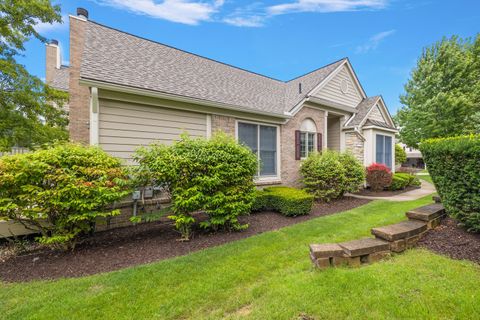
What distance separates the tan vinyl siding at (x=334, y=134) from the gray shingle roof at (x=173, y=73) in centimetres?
278

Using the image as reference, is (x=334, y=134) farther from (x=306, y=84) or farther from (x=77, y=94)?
(x=77, y=94)

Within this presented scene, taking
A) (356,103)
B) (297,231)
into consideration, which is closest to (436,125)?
(356,103)

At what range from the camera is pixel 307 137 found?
10.0 meters

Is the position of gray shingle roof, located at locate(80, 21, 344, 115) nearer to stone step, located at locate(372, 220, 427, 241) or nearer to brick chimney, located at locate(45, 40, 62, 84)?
stone step, located at locate(372, 220, 427, 241)

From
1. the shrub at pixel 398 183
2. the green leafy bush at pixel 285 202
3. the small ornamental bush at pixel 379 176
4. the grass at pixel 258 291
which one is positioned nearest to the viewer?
the grass at pixel 258 291

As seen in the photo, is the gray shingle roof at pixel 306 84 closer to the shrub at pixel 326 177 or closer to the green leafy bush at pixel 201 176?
the shrub at pixel 326 177

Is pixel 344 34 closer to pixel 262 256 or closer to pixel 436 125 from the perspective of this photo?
pixel 262 256

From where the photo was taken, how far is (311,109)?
10.1m

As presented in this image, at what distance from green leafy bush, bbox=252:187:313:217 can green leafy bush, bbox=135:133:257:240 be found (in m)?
1.70

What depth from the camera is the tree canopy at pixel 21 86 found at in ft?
25.8

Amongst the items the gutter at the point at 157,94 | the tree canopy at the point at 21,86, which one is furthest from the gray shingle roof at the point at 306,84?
the tree canopy at the point at 21,86

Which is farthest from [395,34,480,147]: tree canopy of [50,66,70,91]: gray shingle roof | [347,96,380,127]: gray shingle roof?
[50,66,70,91]: gray shingle roof

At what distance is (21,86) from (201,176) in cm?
874

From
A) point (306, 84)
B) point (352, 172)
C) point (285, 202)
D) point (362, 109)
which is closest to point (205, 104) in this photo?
Result: point (285, 202)
